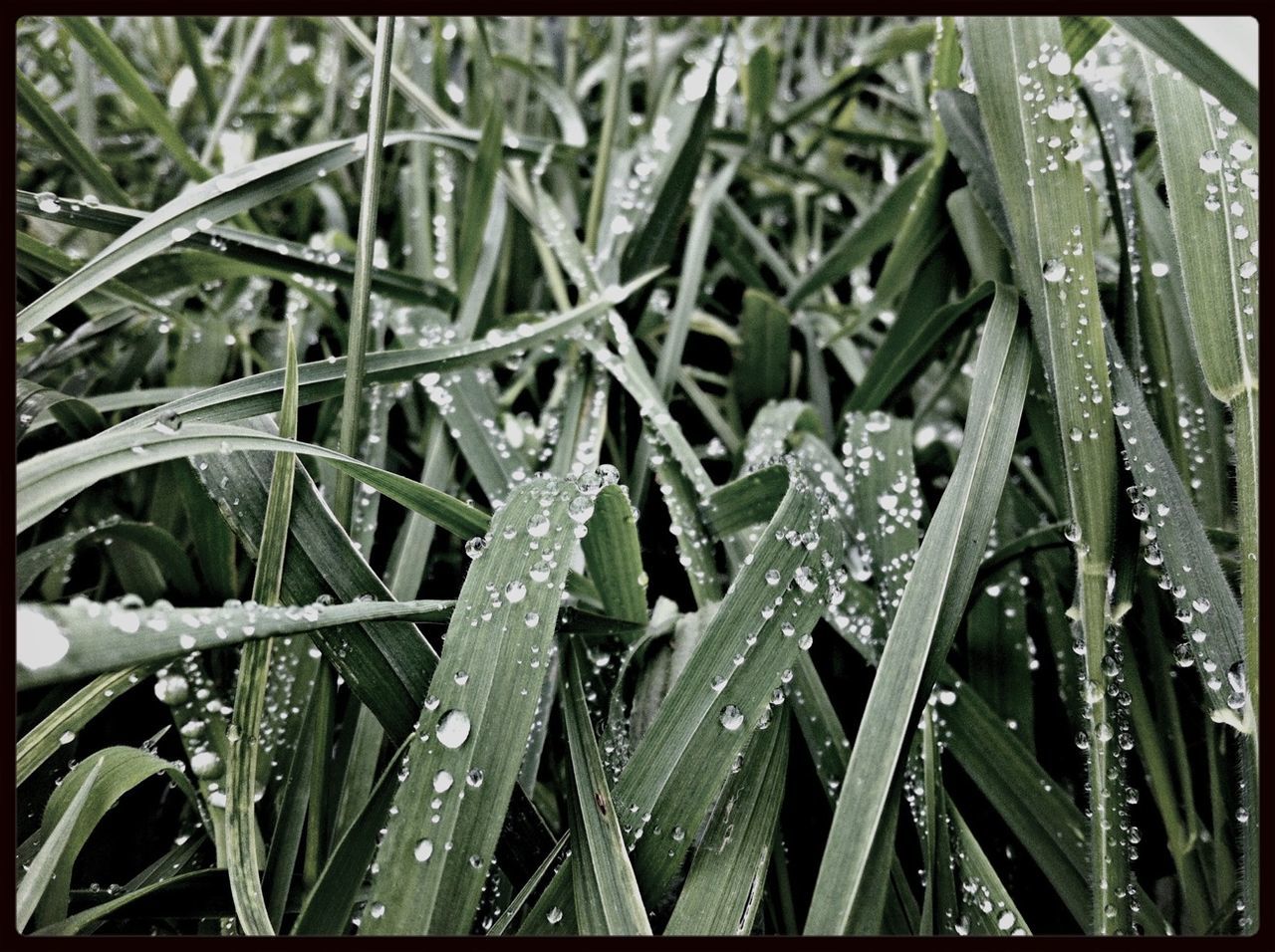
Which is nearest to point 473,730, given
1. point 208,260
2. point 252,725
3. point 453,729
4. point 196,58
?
point 453,729

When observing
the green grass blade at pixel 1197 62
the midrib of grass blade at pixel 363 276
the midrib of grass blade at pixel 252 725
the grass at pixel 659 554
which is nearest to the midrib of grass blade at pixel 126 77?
the grass at pixel 659 554

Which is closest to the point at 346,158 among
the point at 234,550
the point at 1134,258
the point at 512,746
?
the point at 234,550

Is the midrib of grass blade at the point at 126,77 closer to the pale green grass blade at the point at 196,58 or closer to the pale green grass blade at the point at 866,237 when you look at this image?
the pale green grass blade at the point at 196,58

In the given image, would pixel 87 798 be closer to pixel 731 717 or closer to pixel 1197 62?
pixel 731 717

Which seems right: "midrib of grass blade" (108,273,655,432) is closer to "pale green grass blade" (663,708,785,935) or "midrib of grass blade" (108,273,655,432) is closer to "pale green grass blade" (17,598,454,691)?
"pale green grass blade" (17,598,454,691)

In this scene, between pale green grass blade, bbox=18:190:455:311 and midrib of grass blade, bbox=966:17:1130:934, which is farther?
pale green grass blade, bbox=18:190:455:311

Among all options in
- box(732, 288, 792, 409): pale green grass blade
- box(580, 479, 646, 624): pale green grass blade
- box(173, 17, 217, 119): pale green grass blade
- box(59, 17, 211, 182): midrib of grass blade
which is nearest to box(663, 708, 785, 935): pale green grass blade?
box(580, 479, 646, 624): pale green grass blade
